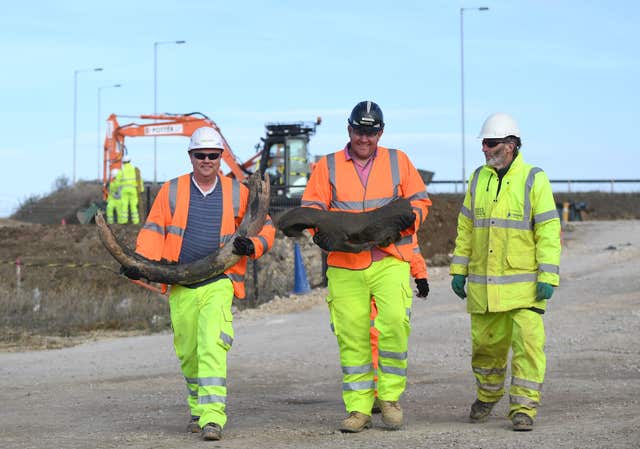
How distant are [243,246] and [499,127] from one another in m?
2.16

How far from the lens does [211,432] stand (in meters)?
8.05

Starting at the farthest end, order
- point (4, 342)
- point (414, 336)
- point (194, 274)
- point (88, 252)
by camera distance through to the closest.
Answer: point (88, 252) → point (4, 342) → point (414, 336) → point (194, 274)

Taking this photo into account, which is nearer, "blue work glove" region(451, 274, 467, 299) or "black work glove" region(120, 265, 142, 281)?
"black work glove" region(120, 265, 142, 281)

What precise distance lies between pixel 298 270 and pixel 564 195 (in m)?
32.0

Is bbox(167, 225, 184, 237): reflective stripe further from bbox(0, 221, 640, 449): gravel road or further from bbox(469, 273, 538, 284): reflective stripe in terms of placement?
bbox(469, 273, 538, 284): reflective stripe

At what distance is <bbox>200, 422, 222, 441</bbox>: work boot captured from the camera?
8.05m

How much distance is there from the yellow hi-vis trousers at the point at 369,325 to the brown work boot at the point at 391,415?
0.05 metres

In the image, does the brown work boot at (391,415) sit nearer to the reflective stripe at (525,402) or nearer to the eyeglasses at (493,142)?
the reflective stripe at (525,402)

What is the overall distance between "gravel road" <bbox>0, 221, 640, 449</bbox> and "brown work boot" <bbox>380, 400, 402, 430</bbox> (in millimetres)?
129

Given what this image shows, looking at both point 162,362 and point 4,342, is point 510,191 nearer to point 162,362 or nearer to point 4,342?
point 162,362

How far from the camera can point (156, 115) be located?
126 ft

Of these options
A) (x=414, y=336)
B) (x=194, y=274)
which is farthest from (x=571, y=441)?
(x=414, y=336)

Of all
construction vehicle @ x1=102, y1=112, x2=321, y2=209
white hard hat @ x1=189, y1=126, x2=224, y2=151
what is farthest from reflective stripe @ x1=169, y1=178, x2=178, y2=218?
construction vehicle @ x1=102, y1=112, x2=321, y2=209

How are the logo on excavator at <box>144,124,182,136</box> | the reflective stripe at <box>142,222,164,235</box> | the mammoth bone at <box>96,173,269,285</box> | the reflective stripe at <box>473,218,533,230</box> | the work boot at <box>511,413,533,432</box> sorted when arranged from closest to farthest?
the work boot at <box>511,413,533,432</box> → the mammoth bone at <box>96,173,269,285</box> → the reflective stripe at <box>473,218,533,230</box> → the reflective stripe at <box>142,222,164,235</box> → the logo on excavator at <box>144,124,182,136</box>
